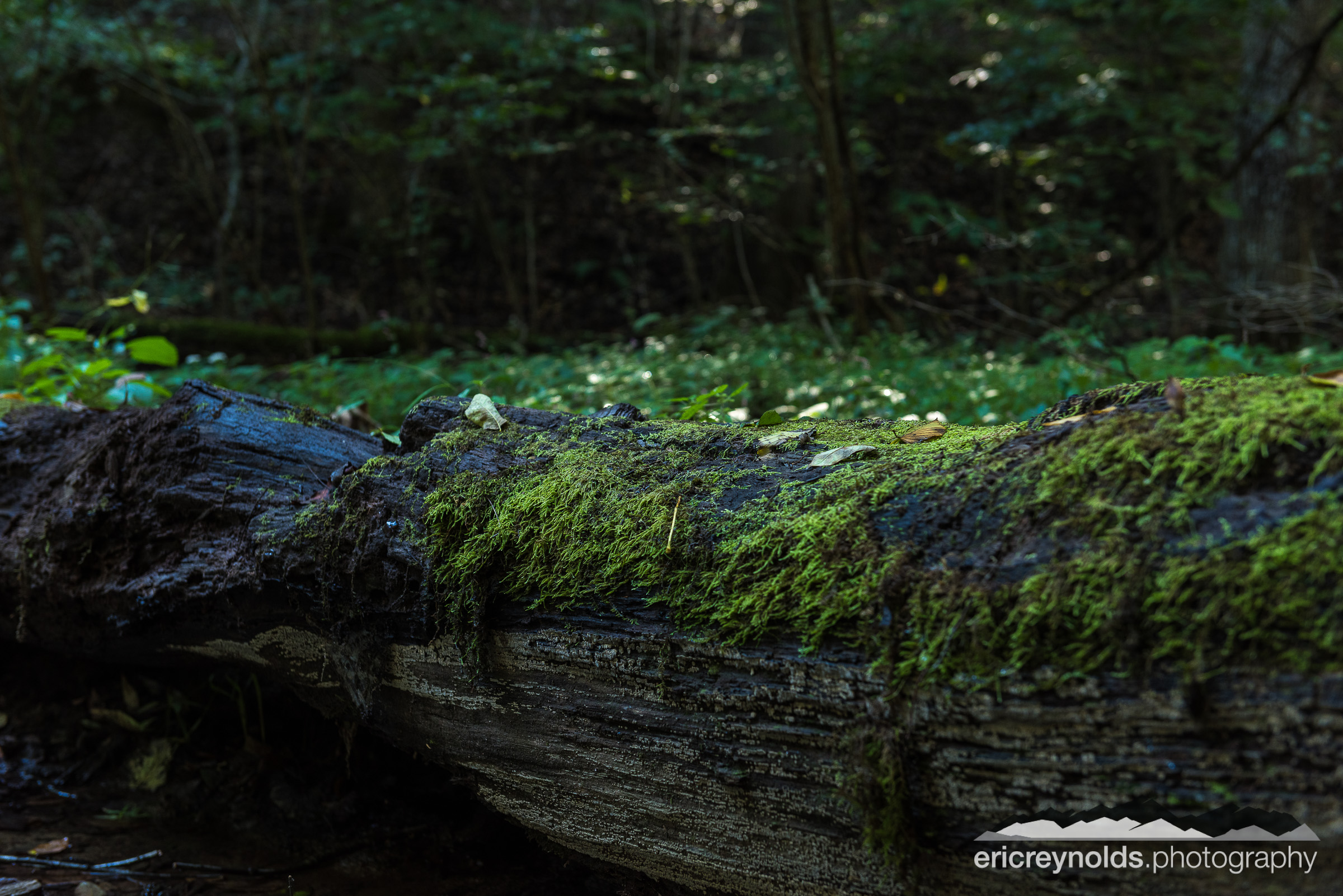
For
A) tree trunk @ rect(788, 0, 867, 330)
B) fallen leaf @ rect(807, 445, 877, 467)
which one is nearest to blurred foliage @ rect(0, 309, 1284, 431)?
tree trunk @ rect(788, 0, 867, 330)

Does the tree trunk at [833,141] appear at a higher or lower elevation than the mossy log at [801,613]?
higher

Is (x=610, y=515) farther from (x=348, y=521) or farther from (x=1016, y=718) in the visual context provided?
(x=1016, y=718)

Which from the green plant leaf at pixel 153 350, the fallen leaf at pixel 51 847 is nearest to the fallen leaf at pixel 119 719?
the fallen leaf at pixel 51 847

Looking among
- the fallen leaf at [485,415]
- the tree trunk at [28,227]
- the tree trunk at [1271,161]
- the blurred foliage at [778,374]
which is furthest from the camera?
the tree trunk at [1271,161]

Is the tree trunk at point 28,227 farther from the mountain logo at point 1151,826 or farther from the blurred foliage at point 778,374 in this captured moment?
the mountain logo at point 1151,826

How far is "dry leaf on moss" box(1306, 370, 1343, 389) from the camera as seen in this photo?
1309 millimetres

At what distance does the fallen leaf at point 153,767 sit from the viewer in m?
2.71

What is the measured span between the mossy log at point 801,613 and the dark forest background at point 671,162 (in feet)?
11.4

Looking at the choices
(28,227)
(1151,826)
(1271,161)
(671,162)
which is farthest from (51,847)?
(1271,161)

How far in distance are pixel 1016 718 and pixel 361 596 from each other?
147cm

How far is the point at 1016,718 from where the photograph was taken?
1.20m

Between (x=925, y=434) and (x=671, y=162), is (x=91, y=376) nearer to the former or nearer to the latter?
(x=925, y=434)

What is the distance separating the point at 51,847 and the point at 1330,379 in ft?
11.3

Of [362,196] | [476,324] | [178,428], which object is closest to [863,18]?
[476,324]
